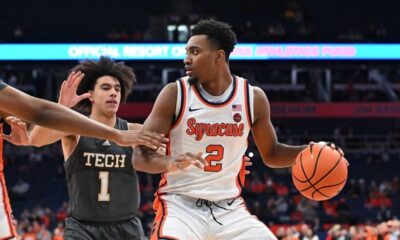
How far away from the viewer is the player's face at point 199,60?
4898mm

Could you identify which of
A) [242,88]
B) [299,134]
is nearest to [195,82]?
[242,88]

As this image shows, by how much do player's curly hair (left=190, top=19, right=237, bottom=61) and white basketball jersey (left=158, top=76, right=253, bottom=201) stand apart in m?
0.36

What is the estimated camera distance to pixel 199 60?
4.91 meters

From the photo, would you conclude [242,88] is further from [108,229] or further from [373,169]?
[373,169]

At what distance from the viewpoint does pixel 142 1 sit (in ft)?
93.4

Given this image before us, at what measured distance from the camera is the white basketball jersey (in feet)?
15.5

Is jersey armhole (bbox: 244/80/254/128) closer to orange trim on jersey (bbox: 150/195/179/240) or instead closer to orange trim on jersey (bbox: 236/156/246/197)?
orange trim on jersey (bbox: 236/156/246/197)

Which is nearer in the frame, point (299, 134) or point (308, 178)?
point (308, 178)

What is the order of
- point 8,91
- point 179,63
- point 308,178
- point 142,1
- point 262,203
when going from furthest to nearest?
point 142,1, point 179,63, point 262,203, point 308,178, point 8,91

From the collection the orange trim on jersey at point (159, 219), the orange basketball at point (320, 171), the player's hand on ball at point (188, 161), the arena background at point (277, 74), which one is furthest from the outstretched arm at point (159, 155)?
the arena background at point (277, 74)

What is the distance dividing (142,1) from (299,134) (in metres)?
7.89

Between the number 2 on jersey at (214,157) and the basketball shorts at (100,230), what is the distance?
3.45 feet

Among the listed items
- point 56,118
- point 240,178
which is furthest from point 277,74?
point 56,118

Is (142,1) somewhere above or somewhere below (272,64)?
above
